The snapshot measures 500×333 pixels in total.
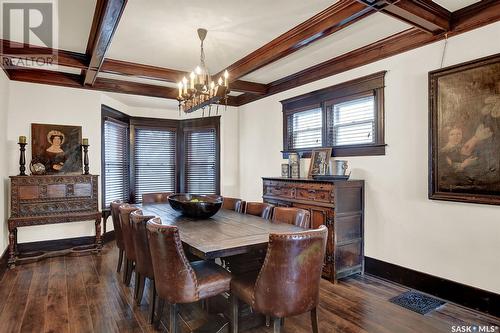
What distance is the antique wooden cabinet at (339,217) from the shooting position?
11.8ft

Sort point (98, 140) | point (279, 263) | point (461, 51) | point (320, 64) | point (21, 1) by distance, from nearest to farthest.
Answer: point (279, 263) → point (21, 1) → point (461, 51) → point (320, 64) → point (98, 140)

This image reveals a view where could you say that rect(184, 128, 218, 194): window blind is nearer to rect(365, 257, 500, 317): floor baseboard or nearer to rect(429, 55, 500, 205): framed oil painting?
rect(365, 257, 500, 317): floor baseboard

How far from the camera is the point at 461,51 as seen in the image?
2957 mm

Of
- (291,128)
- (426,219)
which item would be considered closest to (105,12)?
(291,128)

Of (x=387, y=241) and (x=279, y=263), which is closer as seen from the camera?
(x=279, y=263)

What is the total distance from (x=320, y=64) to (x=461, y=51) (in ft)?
6.01

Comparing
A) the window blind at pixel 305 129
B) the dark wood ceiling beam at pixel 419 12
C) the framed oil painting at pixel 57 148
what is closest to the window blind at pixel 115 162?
the framed oil painting at pixel 57 148

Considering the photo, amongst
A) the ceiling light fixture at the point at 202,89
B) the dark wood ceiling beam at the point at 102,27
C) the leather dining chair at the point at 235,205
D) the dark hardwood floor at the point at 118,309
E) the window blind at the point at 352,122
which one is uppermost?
the dark wood ceiling beam at the point at 102,27

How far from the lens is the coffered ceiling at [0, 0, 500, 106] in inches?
107

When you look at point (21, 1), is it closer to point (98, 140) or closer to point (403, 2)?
point (98, 140)

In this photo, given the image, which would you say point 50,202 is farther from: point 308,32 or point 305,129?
point 308,32

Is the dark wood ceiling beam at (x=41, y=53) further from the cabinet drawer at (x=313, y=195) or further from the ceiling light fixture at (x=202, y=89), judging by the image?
the cabinet drawer at (x=313, y=195)

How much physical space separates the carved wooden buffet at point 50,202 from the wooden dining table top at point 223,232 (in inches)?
61.5

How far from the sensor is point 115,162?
5758 mm
